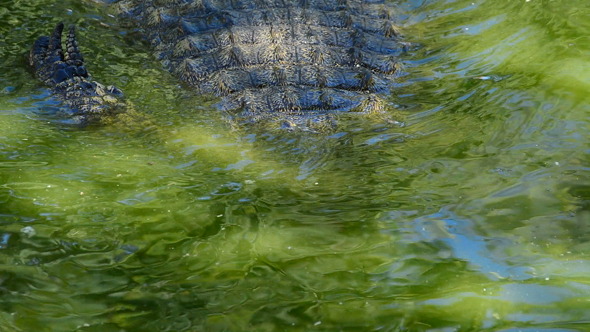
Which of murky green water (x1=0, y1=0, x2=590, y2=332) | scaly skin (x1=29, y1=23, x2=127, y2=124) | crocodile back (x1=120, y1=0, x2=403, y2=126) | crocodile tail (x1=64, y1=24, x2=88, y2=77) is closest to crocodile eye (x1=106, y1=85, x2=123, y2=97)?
scaly skin (x1=29, y1=23, x2=127, y2=124)

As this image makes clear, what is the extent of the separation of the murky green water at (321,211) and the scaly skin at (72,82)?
142mm

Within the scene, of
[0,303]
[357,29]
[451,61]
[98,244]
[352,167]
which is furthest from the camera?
[357,29]

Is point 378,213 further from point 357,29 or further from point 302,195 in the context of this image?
point 357,29

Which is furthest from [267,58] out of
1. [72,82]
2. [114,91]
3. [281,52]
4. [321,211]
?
[321,211]

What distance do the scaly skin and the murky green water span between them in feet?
0.47

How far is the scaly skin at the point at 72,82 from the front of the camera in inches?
207

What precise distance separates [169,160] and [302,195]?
0.97 metres

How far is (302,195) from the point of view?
4.03 metres

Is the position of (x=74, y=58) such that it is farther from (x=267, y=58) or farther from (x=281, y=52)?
(x=281, y=52)

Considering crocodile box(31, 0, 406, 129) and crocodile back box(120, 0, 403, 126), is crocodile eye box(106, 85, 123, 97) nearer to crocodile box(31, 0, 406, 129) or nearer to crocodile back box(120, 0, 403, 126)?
crocodile box(31, 0, 406, 129)

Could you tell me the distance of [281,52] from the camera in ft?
19.0

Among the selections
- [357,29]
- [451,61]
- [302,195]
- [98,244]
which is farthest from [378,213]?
[357,29]

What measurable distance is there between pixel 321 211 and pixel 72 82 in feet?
8.85

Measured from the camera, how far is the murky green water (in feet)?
9.64
